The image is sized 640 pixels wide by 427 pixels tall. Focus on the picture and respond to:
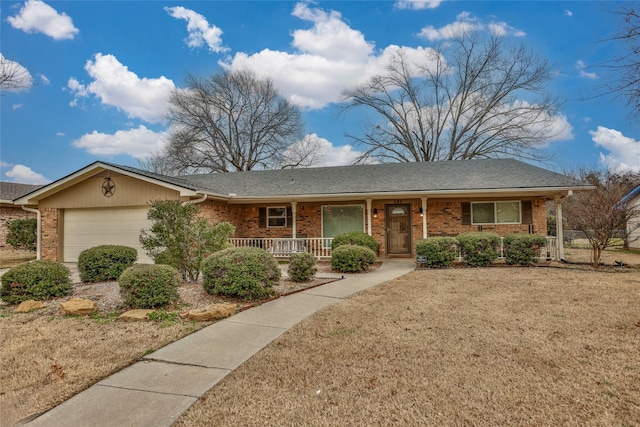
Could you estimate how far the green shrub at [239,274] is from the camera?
19.4 ft

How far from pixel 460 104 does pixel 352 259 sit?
66.6 feet

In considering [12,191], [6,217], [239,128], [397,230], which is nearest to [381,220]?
[397,230]

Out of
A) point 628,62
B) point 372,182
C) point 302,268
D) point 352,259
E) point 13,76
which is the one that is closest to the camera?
point 628,62

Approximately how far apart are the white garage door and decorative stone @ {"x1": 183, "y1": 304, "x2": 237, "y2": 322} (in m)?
7.94

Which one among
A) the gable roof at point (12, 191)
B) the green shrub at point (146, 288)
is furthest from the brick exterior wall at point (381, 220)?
the gable roof at point (12, 191)

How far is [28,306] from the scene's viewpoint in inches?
218

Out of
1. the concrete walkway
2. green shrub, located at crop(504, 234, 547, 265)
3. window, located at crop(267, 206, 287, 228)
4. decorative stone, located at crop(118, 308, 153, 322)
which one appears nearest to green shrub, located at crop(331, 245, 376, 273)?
the concrete walkway

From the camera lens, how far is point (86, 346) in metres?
3.88

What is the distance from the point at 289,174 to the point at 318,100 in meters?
11.0

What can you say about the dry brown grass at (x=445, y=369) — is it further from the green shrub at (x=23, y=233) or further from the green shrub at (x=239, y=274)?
the green shrub at (x=23, y=233)

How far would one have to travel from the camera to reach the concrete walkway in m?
2.50

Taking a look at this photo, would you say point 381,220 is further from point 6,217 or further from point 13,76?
point 6,217

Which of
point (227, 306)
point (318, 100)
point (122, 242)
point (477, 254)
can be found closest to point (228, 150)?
point (318, 100)

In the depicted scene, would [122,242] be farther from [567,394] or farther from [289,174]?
[567,394]
